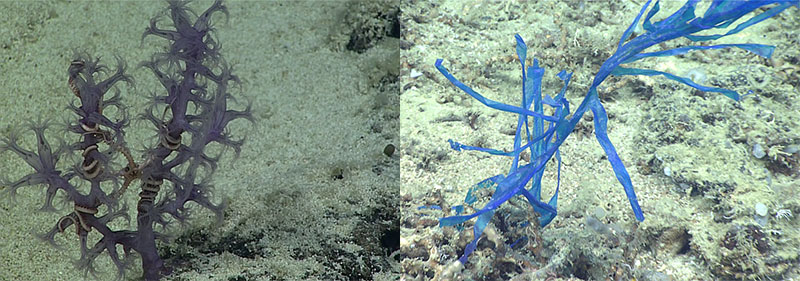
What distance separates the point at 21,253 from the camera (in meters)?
1.49

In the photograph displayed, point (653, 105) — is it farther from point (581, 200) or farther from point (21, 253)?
point (21, 253)

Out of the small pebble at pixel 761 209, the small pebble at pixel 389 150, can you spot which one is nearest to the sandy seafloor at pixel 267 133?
the small pebble at pixel 389 150

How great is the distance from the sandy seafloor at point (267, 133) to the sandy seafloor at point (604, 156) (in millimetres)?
115

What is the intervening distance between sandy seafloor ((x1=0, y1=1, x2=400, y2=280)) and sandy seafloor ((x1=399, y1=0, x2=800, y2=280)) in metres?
0.11

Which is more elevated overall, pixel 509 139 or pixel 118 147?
pixel 118 147

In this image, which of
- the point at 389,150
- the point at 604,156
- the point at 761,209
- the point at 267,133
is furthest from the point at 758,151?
the point at 267,133

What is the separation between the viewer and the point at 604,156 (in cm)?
187

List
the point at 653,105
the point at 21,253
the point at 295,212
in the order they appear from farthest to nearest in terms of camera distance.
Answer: the point at 653,105
the point at 295,212
the point at 21,253

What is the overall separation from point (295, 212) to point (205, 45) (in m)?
0.60

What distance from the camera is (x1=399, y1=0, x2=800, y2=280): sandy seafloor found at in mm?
1548

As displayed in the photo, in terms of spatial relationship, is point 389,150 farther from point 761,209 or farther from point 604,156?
point 761,209

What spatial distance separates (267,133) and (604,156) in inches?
43.4

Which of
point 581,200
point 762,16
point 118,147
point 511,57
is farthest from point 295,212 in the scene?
point 762,16

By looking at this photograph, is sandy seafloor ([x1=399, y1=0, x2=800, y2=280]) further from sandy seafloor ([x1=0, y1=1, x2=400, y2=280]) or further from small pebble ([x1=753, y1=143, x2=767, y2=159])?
sandy seafloor ([x1=0, y1=1, x2=400, y2=280])
